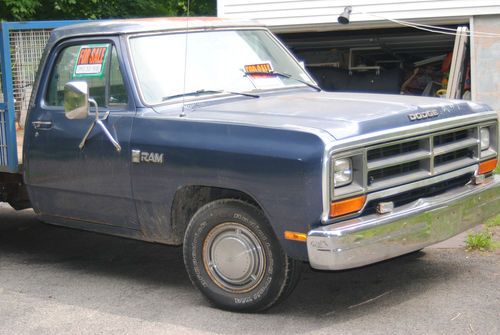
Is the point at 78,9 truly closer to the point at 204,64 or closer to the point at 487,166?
the point at 204,64

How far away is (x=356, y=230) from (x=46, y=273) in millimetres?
3026

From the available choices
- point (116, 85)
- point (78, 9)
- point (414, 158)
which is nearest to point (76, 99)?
point (116, 85)

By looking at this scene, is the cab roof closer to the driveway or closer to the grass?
the driveway

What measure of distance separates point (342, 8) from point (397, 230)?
25.0 ft

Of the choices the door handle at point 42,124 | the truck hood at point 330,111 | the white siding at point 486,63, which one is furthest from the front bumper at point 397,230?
the white siding at point 486,63

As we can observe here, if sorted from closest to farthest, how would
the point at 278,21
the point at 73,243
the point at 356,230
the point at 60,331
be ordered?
1. the point at 356,230
2. the point at 60,331
3. the point at 73,243
4. the point at 278,21

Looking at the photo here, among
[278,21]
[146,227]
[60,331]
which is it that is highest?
[278,21]

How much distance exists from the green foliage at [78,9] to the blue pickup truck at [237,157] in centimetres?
1048

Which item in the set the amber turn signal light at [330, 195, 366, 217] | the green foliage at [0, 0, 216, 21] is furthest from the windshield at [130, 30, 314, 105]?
the green foliage at [0, 0, 216, 21]

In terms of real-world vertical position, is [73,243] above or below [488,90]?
below

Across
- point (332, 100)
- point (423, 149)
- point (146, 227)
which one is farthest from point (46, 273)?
point (423, 149)

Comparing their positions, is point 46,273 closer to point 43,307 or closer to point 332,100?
point 43,307

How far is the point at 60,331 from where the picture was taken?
16.6ft

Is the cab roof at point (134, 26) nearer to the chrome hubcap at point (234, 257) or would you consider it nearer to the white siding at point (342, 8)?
the chrome hubcap at point (234, 257)
